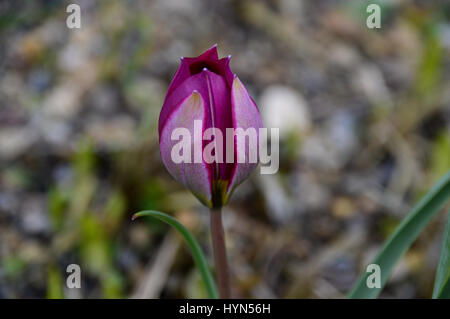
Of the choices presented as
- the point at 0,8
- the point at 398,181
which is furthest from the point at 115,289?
the point at 0,8

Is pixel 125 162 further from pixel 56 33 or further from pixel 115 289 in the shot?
pixel 56 33

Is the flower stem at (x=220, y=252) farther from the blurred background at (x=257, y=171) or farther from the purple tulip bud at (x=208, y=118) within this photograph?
the blurred background at (x=257, y=171)

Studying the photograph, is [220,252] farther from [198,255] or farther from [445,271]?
[445,271]

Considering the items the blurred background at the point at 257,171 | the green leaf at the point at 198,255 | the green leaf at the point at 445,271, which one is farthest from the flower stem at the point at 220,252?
the blurred background at the point at 257,171

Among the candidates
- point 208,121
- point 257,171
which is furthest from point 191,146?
point 257,171

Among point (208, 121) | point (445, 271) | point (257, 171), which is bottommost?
point (445, 271)

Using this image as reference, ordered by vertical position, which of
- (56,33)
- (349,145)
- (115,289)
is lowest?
(115,289)
